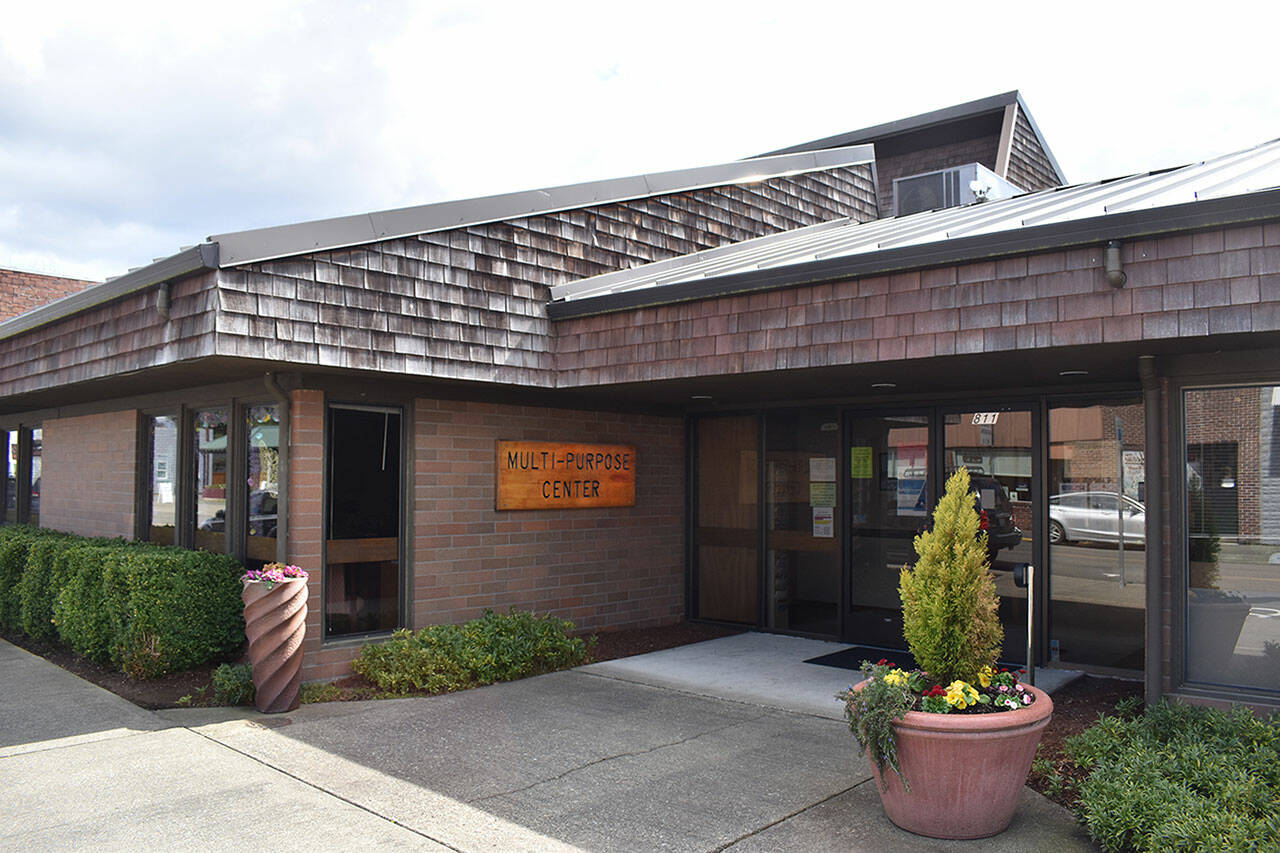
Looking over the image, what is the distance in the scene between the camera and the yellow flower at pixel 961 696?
423 centimetres

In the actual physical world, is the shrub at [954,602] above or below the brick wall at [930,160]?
below

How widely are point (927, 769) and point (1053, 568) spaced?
382cm

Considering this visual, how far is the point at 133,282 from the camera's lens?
644cm

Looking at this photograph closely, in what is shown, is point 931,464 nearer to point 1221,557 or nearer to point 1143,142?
point 1221,557

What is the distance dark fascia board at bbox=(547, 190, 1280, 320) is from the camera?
4559mm

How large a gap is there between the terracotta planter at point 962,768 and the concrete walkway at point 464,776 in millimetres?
126

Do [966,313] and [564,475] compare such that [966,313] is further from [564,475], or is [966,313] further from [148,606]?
[148,606]

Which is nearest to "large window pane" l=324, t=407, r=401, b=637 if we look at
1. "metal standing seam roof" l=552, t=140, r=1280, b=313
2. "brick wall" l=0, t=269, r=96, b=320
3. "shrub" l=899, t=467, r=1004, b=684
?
"metal standing seam roof" l=552, t=140, r=1280, b=313

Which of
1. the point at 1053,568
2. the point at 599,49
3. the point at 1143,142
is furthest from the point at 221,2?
the point at 1143,142

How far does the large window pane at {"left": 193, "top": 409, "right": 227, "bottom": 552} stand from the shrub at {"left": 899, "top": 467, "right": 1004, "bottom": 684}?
5.94 metres

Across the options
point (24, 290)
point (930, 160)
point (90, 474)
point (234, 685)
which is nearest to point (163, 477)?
point (90, 474)

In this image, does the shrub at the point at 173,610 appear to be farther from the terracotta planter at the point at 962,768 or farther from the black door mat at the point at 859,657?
the terracotta planter at the point at 962,768

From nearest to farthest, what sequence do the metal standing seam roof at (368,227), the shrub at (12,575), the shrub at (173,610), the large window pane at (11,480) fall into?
the metal standing seam roof at (368,227) → the shrub at (173,610) → the shrub at (12,575) → the large window pane at (11,480)

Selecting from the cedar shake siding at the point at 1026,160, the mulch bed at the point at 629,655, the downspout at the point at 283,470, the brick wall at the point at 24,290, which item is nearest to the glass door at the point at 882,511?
the mulch bed at the point at 629,655
